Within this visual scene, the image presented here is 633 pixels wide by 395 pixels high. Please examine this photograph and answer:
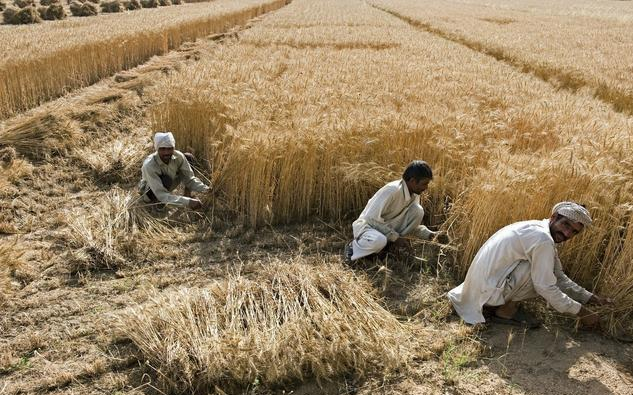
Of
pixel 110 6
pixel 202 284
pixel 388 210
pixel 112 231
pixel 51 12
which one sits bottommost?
pixel 202 284

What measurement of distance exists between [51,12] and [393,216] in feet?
75.9

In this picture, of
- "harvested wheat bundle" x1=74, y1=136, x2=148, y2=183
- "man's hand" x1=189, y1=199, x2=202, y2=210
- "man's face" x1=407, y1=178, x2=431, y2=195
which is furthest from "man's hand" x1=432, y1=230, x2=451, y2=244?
Result: "harvested wheat bundle" x1=74, y1=136, x2=148, y2=183

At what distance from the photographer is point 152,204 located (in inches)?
200

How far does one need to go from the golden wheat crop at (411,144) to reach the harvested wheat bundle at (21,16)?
1590 cm

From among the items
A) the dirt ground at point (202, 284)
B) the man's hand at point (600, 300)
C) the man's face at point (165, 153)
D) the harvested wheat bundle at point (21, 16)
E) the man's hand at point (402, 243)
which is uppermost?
the harvested wheat bundle at point (21, 16)

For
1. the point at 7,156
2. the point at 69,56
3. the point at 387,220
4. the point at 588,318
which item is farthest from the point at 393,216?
the point at 69,56

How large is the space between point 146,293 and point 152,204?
152 cm

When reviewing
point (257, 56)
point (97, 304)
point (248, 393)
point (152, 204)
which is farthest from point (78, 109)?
point (248, 393)

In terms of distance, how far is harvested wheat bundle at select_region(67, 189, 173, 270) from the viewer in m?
4.20

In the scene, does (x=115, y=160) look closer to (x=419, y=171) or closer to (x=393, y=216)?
(x=393, y=216)

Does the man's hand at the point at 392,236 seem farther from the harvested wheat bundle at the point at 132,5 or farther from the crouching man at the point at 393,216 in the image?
the harvested wheat bundle at the point at 132,5

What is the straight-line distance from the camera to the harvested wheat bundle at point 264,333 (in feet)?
9.46

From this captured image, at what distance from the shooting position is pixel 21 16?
20.1 metres

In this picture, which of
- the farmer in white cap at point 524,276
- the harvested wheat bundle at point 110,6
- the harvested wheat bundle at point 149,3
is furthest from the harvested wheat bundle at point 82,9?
the farmer in white cap at point 524,276
